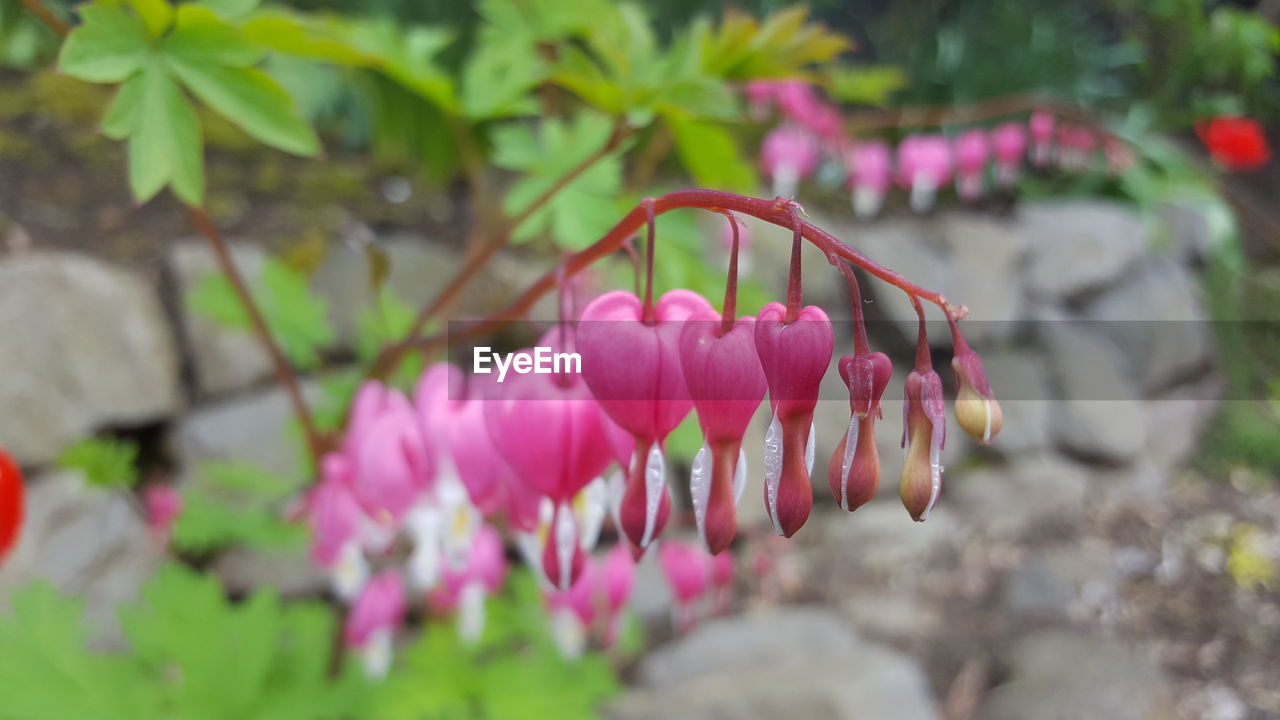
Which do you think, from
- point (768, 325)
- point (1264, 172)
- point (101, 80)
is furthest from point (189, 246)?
point (1264, 172)

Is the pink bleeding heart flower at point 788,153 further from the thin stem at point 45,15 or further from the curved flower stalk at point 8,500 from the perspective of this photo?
the curved flower stalk at point 8,500

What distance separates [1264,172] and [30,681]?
530 centimetres

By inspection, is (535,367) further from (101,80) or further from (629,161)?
(629,161)

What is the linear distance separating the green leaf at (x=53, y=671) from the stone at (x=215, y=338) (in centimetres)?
62

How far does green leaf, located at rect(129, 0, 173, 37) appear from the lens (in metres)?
0.50

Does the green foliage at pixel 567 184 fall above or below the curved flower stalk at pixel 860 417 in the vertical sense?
above

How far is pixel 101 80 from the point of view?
501 mm

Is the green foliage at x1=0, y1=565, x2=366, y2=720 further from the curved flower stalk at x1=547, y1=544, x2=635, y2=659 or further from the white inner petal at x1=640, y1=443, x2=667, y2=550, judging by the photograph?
the white inner petal at x1=640, y1=443, x2=667, y2=550

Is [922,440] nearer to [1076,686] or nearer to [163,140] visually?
[163,140]

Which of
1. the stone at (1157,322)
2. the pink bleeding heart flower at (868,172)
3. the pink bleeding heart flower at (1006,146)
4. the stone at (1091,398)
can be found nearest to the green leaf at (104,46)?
the pink bleeding heart flower at (868,172)

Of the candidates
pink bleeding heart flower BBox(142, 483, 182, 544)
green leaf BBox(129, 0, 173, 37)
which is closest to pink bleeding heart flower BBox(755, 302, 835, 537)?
green leaf BBox(129, 0, 173, 37)

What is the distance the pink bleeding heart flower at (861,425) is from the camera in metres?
0.32

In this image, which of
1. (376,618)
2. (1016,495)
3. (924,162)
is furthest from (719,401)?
(1016,495)

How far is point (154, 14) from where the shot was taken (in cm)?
51
